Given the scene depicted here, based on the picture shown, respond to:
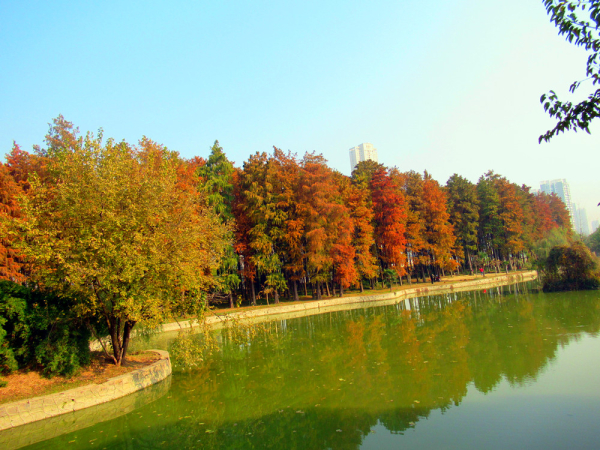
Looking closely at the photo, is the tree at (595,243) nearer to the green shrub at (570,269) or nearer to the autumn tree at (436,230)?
the autumn tree at (436,230)

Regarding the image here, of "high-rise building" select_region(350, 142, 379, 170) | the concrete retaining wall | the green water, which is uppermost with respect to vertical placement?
"high-rise building" select_region(350, 142, 379, 170)

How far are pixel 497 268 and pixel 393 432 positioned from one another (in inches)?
2019

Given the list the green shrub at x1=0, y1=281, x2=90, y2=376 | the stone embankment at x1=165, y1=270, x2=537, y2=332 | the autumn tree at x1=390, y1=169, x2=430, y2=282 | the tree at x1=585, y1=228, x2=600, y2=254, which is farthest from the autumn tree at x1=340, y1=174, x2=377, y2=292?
the tree at x1=585, y1=228, x2=600, y2=254

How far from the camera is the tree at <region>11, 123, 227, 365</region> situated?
33.9 ft

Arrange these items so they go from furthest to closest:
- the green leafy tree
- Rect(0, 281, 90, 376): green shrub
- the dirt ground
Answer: the green leafy tree
Rect(0, 281, 90, 376): green shrub
the dirt ground

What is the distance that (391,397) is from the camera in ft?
28.0

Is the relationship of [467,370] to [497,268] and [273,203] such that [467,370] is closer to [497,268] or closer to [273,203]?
[273,203]

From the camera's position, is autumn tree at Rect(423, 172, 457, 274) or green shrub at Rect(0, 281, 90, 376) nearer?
green shrub at Rect(0, 281, 90, 376)

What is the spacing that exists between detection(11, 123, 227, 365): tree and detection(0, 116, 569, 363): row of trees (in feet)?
0.14

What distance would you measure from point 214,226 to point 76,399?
267 inches

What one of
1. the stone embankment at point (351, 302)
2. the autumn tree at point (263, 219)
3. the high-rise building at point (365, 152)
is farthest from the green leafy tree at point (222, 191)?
the high-rise building at point (365, 152)

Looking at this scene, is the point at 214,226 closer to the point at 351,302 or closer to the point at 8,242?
the point at 8,242

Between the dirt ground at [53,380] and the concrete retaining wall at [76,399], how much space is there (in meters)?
0.37

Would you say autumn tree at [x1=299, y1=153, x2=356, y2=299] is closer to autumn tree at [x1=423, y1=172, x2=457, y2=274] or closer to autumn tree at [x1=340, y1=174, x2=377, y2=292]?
autumn tree at [x1=340, y1=174, x2=377, y2=292]
